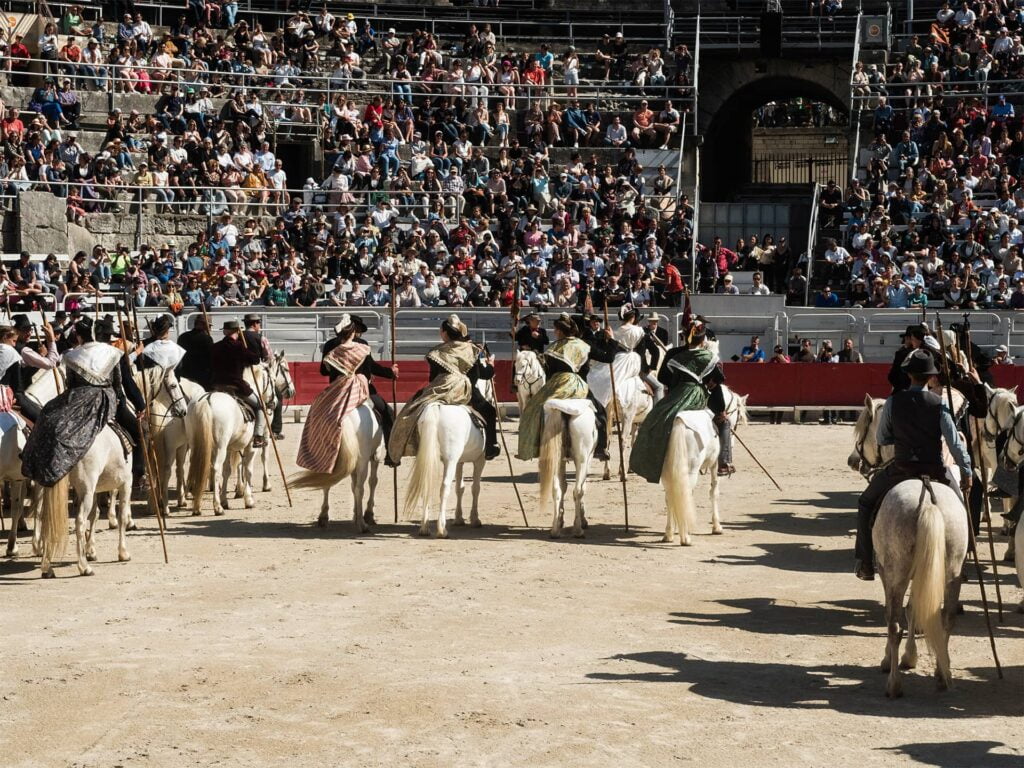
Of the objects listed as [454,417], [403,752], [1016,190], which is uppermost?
[1016,190]

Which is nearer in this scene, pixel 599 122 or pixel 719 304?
pixel 719 304

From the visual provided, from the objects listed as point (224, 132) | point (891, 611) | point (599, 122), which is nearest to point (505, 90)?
point (599, 122)

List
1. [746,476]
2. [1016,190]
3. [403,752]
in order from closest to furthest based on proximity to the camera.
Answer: [403,752], [746,476], [1016,190]

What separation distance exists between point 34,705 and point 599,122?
92.7 feet

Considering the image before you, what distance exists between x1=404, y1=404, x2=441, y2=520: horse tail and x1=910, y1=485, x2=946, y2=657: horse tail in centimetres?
615

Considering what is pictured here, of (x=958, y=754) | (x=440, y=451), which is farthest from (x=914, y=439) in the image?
(x=440, y=451)

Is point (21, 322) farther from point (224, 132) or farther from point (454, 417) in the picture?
point (224, 132)

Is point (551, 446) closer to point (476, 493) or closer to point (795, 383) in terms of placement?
point (476, 493)

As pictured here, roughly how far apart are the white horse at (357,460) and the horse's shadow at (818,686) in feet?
17.5

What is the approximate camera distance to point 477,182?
34531 mm

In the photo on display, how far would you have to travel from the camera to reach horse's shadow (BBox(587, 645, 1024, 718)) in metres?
9.91

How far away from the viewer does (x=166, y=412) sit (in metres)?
17.0

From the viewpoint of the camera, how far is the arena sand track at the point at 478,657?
360 inches

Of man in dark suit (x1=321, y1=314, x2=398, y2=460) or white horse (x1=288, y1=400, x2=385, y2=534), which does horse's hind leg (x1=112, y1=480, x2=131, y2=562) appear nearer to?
white horse (x1=288, y1=400, x2=385, y2=534)
